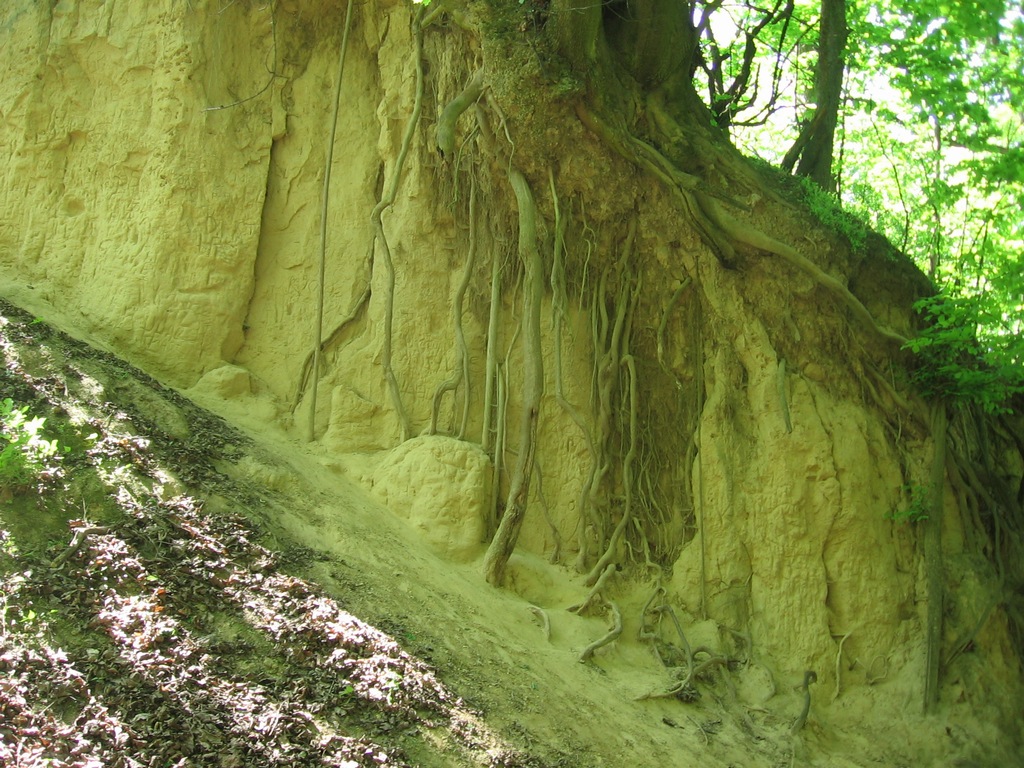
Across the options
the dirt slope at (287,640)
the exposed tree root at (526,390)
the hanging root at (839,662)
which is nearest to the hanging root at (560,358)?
the exposed tree root at (526,390)

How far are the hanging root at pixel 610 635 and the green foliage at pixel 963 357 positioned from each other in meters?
3.09

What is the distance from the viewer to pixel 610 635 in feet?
21.6

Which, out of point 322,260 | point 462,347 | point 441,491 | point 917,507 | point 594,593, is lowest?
Answer: point 594,593

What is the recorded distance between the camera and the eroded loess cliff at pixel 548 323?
7273 millimetres

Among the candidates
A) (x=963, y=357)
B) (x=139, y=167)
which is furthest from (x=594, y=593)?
(x=139, y=167)

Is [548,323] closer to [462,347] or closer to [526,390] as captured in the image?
[462,347]

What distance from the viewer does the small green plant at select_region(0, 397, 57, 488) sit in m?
4.54

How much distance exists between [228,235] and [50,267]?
141 centimetres

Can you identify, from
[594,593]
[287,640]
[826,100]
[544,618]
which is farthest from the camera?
[826,100]

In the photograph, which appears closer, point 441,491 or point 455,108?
point 441,491

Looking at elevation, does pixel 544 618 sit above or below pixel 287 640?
below

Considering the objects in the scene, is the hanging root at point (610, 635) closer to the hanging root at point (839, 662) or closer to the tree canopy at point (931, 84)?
the hanging root at point (839, 662)

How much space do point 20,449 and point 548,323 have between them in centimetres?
438

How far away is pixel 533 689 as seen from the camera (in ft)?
17.7
